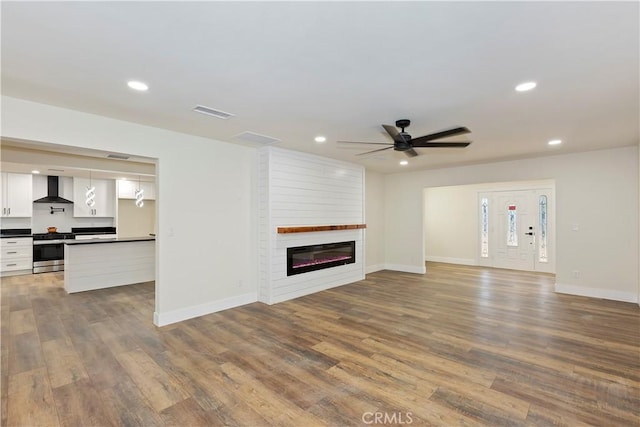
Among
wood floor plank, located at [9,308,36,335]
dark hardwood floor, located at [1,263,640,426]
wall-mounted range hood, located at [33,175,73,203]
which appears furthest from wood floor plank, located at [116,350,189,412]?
wall-mounted range hood, located at [33,175,73,203]

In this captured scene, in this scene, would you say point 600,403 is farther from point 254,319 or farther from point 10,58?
point 10,58

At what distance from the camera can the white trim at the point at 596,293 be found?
5.11m

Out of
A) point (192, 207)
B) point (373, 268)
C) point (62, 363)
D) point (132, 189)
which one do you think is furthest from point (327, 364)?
point (132, 189)

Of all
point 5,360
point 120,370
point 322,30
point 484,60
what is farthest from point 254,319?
point 484,60

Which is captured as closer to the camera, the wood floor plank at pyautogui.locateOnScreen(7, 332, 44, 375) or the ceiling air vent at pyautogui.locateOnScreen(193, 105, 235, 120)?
the wood floor plank at pyautogui.locateOnScreen(7, 332, 44, 375)

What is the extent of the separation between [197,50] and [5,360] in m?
3.58

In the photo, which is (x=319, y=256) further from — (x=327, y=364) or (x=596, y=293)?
(x=596, y=293)

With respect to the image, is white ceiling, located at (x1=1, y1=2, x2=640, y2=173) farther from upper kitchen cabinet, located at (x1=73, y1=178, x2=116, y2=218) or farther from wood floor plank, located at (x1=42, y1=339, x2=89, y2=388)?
upper kitchen cabinet, located at (x1=73, y1=178, x2=116, y2=218)

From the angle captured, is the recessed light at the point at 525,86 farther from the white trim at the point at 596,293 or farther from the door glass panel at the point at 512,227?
the door glass panel at the point at 512,227

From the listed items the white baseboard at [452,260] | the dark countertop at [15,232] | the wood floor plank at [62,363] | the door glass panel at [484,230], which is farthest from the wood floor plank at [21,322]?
the door glass panel at [484,230]

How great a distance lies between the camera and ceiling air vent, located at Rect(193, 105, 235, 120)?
323cm

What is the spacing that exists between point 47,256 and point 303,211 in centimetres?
667
